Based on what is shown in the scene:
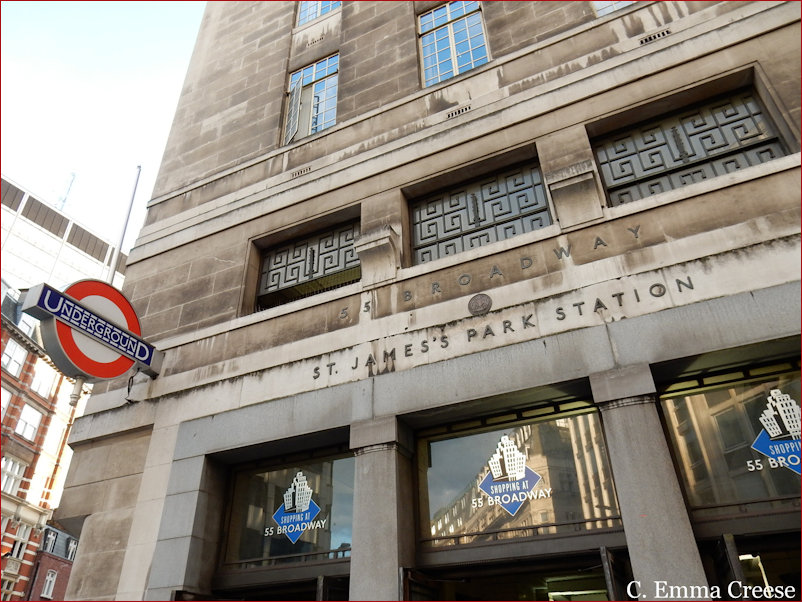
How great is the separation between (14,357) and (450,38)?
5276cm

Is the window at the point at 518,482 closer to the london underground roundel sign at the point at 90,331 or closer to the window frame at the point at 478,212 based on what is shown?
the window frame at the point at 478,212

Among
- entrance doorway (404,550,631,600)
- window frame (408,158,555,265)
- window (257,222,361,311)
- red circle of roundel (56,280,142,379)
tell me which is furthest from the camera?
window (257,222,361,311)

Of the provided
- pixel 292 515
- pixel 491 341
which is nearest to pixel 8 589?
pixel 292 515

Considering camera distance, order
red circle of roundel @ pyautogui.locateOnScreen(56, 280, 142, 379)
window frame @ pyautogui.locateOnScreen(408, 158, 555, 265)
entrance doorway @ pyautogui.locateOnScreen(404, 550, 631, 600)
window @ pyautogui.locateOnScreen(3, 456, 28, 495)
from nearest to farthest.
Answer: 1. entrance doorway @ pyautogui.locateOnScreen(404, 550, 631, 600)
2. red circle of roundel @ pyautogui.locateOnScreen(56, 280, 142, 379)
3. window frame @ pyautogui.locateOnScreen(408, 158, 555, 265)
4. window @ pyautogui.locateOnScreen(3, 456, 28, 495)

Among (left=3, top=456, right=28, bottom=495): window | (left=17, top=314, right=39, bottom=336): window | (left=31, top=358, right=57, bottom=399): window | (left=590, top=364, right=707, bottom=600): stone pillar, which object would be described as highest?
(left=17, top=314, right=39, bottom=336): window

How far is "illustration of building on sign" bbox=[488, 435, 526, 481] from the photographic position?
721 centimetres

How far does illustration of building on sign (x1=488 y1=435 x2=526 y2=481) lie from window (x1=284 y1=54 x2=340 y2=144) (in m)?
8.17

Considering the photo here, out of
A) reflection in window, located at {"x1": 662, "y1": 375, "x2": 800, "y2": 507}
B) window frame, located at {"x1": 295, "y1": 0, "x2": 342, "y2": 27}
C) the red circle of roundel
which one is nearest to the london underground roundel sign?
the red circle of roundel

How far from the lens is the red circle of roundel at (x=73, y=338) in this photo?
8.56 m

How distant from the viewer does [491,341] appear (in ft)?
24.7

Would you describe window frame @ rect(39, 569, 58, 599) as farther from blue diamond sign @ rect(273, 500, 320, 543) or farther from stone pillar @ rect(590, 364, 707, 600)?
stone pillar @ rect(590, 364, 707, 600)

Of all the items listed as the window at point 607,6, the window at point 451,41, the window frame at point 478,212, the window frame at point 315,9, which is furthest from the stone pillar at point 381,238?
the window frame at point 315,9

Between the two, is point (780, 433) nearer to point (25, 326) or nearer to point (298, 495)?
point (298, 495)

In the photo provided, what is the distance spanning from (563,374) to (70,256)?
81.4m
